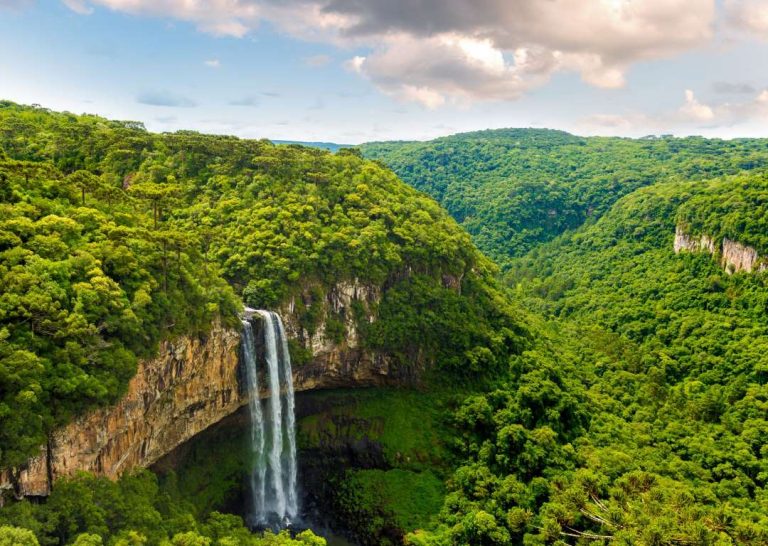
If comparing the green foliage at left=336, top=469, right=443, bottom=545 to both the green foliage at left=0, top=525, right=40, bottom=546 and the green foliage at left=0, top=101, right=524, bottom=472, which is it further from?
the green foliage at left=0, top=525, right=40, bottom=546

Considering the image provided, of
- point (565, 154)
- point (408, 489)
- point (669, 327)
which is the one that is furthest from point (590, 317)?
point (565, 154)

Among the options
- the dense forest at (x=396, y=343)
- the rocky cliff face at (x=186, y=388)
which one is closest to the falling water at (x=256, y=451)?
the rocky cliff face at (x=186, y=388)

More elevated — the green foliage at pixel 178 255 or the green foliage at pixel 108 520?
the green foliage at pixel 178 255

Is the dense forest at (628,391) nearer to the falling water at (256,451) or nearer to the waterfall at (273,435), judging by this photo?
the waterfall at (273,435)

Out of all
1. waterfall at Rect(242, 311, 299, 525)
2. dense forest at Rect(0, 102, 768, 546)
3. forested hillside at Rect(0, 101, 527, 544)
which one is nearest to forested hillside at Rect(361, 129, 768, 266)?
dense forest at Rect(0, 102, 768, 546)

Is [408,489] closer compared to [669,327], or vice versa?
[408,489]

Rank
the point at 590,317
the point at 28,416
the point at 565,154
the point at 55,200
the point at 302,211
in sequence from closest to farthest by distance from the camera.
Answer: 1. the point at 28,416
2. the point at 55,200
3. the point at 302,211
4. the point at 590,317
5. the point at 565,154

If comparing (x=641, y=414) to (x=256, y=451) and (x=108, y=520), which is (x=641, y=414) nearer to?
(x=256, y=451)

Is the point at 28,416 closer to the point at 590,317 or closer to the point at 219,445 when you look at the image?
the point at 219,445
